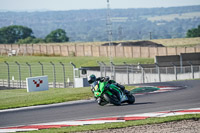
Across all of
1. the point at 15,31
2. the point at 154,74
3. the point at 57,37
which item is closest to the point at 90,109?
the point at 154,74

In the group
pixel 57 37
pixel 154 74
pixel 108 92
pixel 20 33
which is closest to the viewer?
pixel 108 92

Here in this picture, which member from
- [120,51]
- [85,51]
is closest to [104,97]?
[120,51]

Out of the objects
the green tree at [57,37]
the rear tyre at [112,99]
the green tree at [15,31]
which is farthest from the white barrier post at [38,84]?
the green tree at [15,31]

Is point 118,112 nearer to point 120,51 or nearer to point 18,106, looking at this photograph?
point 18,106

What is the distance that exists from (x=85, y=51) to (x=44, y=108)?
48.1m

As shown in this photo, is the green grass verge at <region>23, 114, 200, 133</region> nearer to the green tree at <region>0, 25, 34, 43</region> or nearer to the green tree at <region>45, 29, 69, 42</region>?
the green tree at <region>45, 29, 69, 42</region>

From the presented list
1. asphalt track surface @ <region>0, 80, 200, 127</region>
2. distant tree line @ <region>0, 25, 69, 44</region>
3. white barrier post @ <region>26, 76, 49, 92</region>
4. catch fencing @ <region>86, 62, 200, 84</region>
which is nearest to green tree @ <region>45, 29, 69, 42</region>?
Result: distant tree line @ <region>0, 25, 69, 44</region>

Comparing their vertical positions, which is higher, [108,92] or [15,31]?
[15,31]

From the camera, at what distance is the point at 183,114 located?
13.3 meters

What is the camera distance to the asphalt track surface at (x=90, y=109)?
14750 millimetres

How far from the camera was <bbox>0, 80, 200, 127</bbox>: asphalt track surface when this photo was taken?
1475 centimetres

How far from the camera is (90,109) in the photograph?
16250mm

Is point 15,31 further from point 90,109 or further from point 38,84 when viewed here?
point 90,109

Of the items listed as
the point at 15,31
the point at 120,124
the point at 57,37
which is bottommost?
the point at 120,124
